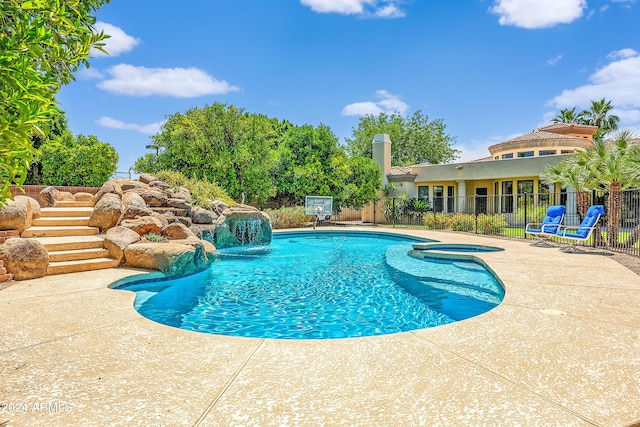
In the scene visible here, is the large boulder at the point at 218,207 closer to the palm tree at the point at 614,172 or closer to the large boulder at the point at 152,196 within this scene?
the large boulder at the point at 152,196

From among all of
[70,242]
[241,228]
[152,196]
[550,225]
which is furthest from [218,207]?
[550,225]

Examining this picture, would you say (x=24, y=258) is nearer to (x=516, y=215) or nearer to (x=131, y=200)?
(x=131, y=200)

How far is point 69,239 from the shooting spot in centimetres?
750

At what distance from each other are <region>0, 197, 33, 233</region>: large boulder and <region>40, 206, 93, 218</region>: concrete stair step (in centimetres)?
143

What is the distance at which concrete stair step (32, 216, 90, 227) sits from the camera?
26.5 feet

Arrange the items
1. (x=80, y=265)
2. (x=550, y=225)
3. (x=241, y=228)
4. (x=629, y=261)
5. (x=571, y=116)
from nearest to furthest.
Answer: (x=80, y=265)
(x=629, y=261)
(x=550, y=225)
(x=241, y=228)
(x=571, y=116)

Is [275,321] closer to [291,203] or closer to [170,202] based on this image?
[170,202]

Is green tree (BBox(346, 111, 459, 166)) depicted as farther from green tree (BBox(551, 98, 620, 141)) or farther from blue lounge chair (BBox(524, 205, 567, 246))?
blue lounge chair (BBox(524, 205, 567, 246))

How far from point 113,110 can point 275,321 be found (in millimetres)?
21985

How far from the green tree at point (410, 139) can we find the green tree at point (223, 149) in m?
21.0

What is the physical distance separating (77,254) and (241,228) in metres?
7.47

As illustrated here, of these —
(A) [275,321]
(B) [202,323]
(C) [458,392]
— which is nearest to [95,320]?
(B) [202,323]

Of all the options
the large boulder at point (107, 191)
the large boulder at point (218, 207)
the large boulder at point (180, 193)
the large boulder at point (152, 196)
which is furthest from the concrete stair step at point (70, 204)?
the large boulder at point (218, 207)

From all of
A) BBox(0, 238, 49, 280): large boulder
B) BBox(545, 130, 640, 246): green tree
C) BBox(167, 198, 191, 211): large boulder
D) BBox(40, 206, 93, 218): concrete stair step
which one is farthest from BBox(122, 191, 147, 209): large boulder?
BBox(545, 130, 640, 246): green tree
